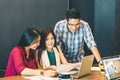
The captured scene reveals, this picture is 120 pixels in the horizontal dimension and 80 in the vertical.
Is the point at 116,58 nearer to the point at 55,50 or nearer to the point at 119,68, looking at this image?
the point at 119,68

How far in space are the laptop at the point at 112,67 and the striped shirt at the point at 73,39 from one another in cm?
104

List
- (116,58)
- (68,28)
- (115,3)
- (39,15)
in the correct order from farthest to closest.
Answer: (115,3) → (39,15) → (68,28) → (116,58)

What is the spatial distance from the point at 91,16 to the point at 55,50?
6.09 feet

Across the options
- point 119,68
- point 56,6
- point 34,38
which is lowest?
point 119,68

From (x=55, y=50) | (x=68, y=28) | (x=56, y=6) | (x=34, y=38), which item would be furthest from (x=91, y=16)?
(x=34, y=38)

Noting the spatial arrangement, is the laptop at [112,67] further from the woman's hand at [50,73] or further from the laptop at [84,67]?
the woman's hand at [50,73]

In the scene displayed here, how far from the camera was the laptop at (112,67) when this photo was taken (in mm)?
2820

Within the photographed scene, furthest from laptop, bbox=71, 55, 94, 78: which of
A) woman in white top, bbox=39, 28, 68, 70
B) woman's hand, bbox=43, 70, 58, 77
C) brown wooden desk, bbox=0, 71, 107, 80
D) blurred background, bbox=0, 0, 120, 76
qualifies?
blurred background, bbox=0, 0, 120, 76

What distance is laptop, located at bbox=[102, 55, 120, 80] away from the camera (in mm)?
2820

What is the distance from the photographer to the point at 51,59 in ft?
11.6

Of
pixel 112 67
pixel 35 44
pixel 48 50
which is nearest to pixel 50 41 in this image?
pixel 48 50

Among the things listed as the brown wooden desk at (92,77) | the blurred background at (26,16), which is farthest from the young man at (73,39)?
the brown wooden desk at (92,77)

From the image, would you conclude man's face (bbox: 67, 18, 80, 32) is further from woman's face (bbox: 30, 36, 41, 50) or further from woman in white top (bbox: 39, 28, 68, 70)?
woman's face (bbox: 30, 36, 41, 50)

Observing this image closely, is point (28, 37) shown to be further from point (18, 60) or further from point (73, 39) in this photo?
point (73, 39)
